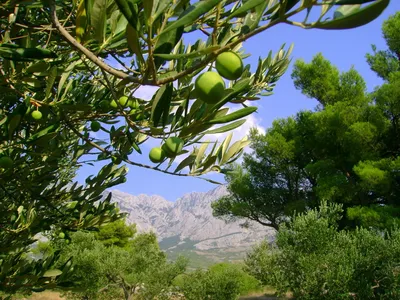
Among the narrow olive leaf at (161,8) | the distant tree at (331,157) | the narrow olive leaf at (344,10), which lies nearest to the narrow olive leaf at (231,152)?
the narrow olive leaf at (161,8)

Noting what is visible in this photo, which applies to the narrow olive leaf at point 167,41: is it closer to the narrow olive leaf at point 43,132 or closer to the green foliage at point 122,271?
the narrow olive leaf at point 43,132

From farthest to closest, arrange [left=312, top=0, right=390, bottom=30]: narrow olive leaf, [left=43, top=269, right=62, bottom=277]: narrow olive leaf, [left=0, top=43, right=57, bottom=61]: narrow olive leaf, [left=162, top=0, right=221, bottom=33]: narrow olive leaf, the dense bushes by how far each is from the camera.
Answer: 1. the dense bushes
2. [left=43, top=269, right=62, bottom=277]: narrow olive leaf
3. [left=0, top=43, right=57, bottom=61]: narrow olive leaf
4. [left=162, top=0, right=221, bottom=33]: narrow olive leaf
5. [left=312, top=0, right=390, bottom=30]: narrow olive leaf

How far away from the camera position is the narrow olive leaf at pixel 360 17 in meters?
0.67

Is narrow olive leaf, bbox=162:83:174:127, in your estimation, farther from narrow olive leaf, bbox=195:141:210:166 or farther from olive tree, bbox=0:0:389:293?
narrow olive leaf, bbox=195:141:210:166

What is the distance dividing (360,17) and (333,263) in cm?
1266

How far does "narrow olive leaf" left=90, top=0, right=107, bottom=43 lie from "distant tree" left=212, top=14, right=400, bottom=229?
43.4 feet

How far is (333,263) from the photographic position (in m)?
11.9

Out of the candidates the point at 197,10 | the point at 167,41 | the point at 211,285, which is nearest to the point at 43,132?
the point at 167,41

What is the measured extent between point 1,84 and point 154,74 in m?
1.29

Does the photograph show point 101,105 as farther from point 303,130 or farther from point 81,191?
point 303,130

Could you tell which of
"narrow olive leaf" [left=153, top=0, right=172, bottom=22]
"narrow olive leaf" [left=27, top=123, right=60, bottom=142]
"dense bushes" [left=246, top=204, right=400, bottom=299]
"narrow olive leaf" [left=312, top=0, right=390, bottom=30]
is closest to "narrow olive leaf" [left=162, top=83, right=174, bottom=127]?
"narrow olive leaf" [left=153, top=0, right=172, bottom=22]

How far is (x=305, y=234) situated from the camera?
1285 centimetres

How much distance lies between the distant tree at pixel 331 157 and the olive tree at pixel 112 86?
37.9 ft

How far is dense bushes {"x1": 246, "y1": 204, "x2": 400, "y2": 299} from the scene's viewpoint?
37.7 feet
